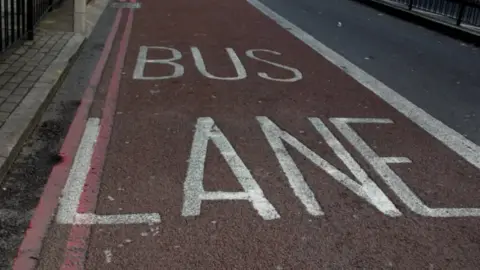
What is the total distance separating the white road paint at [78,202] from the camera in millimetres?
4281

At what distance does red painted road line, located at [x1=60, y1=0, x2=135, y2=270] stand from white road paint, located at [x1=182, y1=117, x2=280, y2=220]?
27.1 inches

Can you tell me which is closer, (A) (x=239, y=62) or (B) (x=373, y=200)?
(B) (x=373, y=200)

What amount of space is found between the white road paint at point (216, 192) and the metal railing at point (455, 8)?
1026cm

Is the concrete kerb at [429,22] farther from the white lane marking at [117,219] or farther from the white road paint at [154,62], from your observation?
the white lane marking at [117,219]

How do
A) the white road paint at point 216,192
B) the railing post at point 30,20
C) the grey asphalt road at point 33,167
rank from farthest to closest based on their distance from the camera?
the railing post at point 30,20 < the white road paint at point 216,192 < the grey asphalt road at point 33,167

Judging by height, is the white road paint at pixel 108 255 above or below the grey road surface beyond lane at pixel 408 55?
above

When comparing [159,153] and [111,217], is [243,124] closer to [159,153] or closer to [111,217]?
[159,153]

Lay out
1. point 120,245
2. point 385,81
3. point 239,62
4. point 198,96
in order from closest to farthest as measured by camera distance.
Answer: point 120,245 < point 198,96 < point 385,81 < point 239,62

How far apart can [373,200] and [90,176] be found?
2209 mm

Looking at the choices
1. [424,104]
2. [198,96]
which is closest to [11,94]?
[198,96]

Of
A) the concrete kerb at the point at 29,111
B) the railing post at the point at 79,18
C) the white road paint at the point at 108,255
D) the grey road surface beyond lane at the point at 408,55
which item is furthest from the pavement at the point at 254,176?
the railing post at the point at 79,18

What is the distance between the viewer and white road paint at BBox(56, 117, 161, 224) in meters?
4.28

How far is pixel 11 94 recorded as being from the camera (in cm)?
678

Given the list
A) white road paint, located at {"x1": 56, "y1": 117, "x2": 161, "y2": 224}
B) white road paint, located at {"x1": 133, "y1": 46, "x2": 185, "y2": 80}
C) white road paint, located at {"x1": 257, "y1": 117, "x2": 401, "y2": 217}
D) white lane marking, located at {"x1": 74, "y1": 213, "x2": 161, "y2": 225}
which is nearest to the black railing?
white road paint, located at {"x1": 133, "y1": 46, "x2": 185, "y2": 80}
